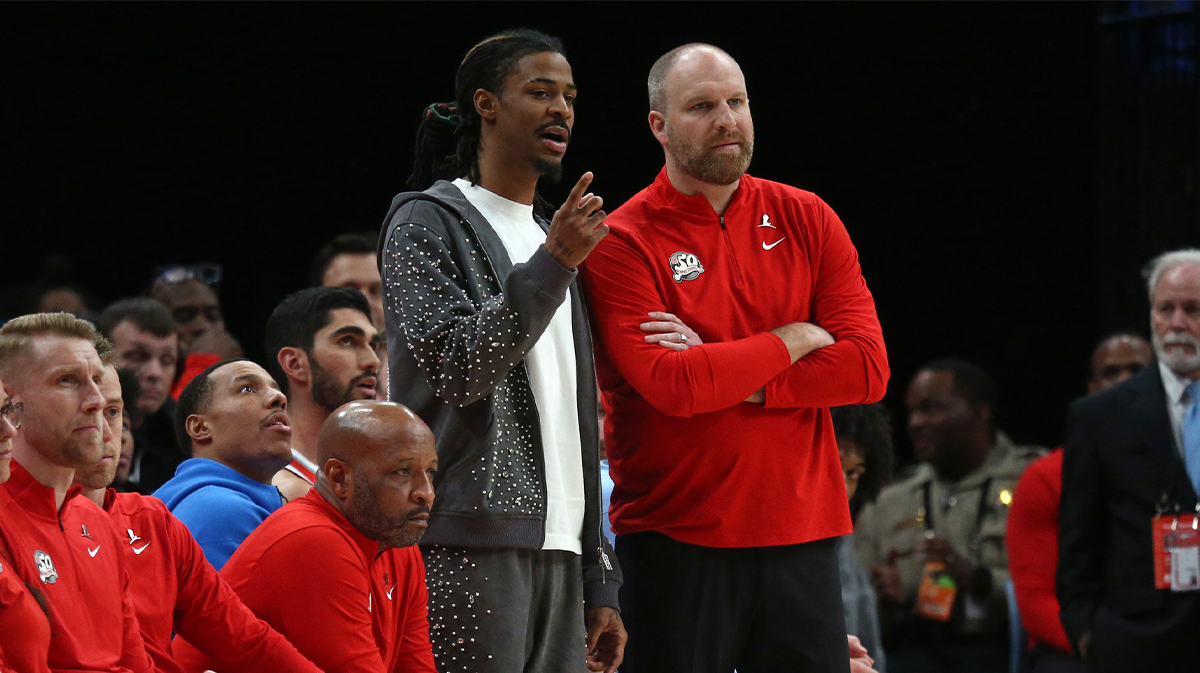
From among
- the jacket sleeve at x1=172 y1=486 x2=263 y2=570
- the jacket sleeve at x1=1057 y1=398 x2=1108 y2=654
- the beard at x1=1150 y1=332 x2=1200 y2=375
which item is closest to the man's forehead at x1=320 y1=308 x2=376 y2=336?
the jacket sleeve at x1=172 y1=486 x2=263 y2=570

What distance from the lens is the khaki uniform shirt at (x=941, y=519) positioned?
18.3 ft

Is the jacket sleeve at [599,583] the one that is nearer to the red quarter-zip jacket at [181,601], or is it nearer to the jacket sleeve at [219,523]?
the red quarter-zip jacket at [181,601]

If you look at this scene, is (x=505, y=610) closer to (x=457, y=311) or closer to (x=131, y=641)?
(x=457, y=311)

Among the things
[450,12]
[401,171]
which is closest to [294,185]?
[401,171]

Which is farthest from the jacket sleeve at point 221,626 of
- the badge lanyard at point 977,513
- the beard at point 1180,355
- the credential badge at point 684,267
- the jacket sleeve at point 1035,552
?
the badge lanyard at point 977,513

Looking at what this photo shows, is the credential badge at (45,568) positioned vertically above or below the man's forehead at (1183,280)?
below

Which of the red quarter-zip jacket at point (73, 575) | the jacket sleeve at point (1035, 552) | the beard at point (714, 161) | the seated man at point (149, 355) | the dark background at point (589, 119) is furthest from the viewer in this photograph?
the dark background at point (589, 119)

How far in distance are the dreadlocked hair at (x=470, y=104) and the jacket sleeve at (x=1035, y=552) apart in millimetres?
3105

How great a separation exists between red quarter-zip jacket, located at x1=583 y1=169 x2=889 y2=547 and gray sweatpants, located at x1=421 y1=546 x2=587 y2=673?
28 centimetres

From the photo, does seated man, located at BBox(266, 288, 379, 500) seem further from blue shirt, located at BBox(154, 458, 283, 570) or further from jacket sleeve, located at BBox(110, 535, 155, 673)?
jacket sleeve, located at BBox(110, 535, 155, 673)

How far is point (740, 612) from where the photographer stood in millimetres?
2592

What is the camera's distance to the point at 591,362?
2.58 metres

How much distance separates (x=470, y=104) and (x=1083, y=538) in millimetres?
2671

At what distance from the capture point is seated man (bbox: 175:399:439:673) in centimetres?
240
